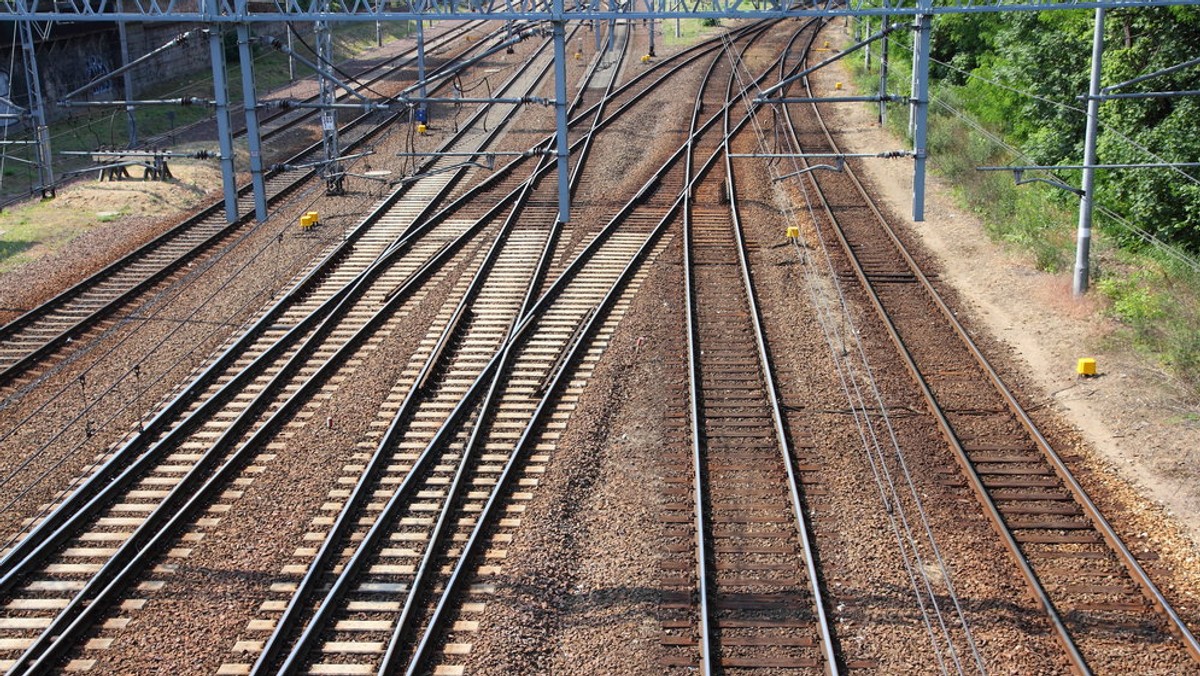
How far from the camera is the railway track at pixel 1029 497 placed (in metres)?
10.1

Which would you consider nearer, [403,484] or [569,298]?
[403,484]

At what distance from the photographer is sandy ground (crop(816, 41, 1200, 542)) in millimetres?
13375

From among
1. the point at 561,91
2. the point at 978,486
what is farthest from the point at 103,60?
the point at 978,486

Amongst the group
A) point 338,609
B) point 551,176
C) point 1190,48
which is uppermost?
point 1190,48

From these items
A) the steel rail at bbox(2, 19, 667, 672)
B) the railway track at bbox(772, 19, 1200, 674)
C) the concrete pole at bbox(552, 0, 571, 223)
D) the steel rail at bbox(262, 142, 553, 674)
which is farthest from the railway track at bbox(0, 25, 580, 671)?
the railway track at bbox(772, 19, 1200, 674)

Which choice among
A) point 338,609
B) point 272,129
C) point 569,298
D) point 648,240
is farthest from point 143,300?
point 272,129

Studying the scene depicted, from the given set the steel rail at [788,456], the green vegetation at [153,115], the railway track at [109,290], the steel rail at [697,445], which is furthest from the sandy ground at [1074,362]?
the green vegetation at [153,115]

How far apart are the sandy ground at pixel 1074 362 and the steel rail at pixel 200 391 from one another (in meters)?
9.74

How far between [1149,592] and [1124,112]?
47.4ft

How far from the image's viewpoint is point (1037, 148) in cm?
2661

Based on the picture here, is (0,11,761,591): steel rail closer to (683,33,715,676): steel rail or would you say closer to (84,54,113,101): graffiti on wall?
(683,33,715,676): steel rail

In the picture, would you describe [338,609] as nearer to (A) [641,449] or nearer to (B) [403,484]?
(B) [403,484]

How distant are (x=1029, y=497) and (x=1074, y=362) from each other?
15.7 ft

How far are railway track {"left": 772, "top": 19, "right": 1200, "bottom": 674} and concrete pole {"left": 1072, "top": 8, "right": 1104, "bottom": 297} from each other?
2.26 metres
